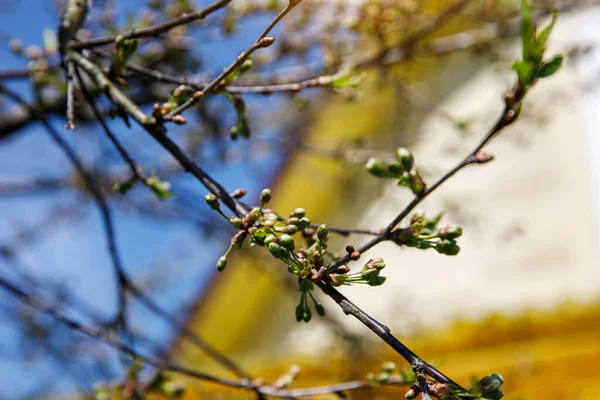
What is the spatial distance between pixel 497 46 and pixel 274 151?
116cm

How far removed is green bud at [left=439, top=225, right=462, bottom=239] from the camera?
844mm

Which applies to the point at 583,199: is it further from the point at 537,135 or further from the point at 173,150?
the point at 173,150

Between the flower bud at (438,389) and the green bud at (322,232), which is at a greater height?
the green bud at (322,232)

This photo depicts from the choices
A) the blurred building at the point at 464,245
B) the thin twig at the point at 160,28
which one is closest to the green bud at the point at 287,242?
the thin twig at the point at 160,28

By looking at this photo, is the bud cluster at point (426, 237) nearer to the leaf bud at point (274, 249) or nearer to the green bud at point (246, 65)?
the leaf bud at point (274, 249)

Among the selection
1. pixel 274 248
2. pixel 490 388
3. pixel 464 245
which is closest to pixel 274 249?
pixel 274 248

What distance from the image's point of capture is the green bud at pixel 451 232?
0.84 m

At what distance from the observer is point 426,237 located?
869mm

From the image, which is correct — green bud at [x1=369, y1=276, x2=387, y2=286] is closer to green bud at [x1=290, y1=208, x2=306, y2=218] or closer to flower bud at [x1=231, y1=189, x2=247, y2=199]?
green bud at [x1=290, y1=208, x2=306, y2=218]

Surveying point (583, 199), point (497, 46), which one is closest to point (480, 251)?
point (583, 199)

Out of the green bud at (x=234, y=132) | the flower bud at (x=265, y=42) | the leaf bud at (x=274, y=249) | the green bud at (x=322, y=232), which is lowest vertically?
the leaf bud at (x=274, y=249)

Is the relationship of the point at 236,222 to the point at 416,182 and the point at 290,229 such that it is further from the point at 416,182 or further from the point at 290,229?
the point at 416,182

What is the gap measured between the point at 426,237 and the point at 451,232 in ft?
0.13

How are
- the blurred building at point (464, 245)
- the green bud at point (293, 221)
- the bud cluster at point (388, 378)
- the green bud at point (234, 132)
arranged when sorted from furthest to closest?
the blurred building at point (464, 245) → the green bud at point (234, 132) → the bud cluster at point (388, 378) → the green bud at point (293, 221)
